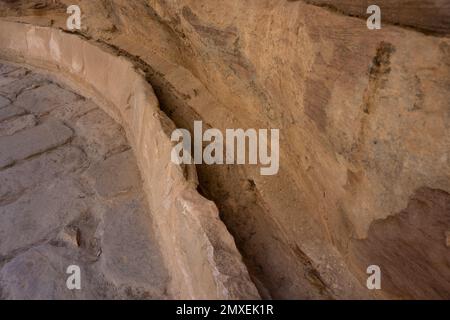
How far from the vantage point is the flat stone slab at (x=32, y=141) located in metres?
2.21

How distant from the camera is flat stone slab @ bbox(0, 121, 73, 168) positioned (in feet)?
7.26

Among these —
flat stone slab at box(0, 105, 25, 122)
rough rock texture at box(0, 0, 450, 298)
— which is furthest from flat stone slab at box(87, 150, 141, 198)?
flat stone slab at box(0, 105, 25, 122)

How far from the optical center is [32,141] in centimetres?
234

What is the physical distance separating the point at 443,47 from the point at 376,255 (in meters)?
0.64

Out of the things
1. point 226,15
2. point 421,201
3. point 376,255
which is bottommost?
point 376,255

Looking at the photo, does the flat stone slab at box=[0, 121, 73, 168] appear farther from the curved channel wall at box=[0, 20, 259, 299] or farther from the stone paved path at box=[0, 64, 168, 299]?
the curved channel wall at box=[0, 20, 259, 299]

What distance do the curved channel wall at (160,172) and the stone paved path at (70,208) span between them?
0.30ft

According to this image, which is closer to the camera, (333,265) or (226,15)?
(333,265)

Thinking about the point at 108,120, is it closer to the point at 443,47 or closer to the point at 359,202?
the point at 359,202

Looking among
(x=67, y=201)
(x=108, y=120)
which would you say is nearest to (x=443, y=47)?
(x=67, y=201)

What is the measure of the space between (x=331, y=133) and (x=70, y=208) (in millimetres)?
1286

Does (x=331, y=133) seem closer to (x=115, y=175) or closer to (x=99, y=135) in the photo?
(x=115, y=175)

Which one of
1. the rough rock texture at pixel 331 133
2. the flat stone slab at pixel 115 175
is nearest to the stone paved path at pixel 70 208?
the flat stone slab at pixel 115 175
